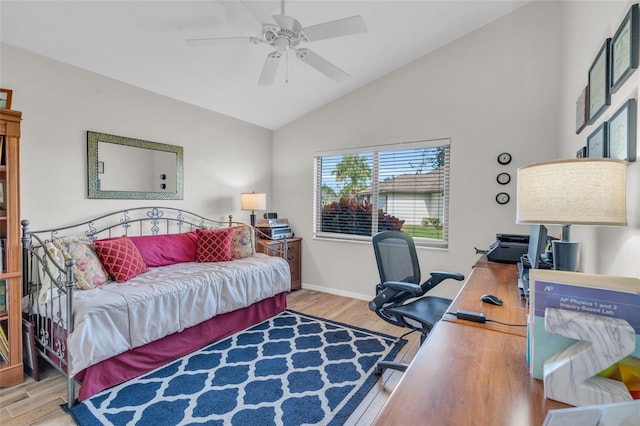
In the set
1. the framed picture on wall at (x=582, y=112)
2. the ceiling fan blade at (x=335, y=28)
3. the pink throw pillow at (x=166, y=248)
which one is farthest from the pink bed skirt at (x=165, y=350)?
the framed picture on wall at (x=582, y=112)

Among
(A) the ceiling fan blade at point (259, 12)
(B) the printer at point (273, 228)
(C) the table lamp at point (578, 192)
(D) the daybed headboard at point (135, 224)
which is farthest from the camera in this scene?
(B) the printer at point (273, 228)

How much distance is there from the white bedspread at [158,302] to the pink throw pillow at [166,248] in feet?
0.40

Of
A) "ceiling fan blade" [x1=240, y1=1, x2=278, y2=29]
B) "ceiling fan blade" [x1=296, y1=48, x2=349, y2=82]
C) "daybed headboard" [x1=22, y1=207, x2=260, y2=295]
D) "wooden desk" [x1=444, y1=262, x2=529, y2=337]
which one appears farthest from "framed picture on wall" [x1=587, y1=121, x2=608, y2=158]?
"daybed headboard" [x1=22, y1=207, x2=260, y2=295]

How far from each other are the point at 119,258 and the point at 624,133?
10.5 ft

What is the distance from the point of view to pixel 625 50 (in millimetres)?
1243

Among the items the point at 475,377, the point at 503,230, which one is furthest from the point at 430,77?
the point at 475,377

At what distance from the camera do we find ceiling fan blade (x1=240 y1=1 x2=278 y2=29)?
1698 millimetres

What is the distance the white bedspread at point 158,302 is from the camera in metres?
1.92

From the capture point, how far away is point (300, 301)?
3.91 metres

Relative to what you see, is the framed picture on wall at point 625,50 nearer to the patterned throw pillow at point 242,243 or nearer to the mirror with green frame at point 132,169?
the patterned throw pillow at point 242,243

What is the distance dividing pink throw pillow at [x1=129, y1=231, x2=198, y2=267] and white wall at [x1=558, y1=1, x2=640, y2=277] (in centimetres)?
328

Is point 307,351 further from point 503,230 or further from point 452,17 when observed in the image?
point 452,17

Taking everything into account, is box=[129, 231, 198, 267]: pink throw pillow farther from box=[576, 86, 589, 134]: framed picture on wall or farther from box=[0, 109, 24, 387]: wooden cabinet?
box=[576, 86, 589, 134]: framed picture on wall

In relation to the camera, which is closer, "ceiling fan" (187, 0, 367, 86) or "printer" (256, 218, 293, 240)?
"ceiling fan" (187, 0, 367, 86)
